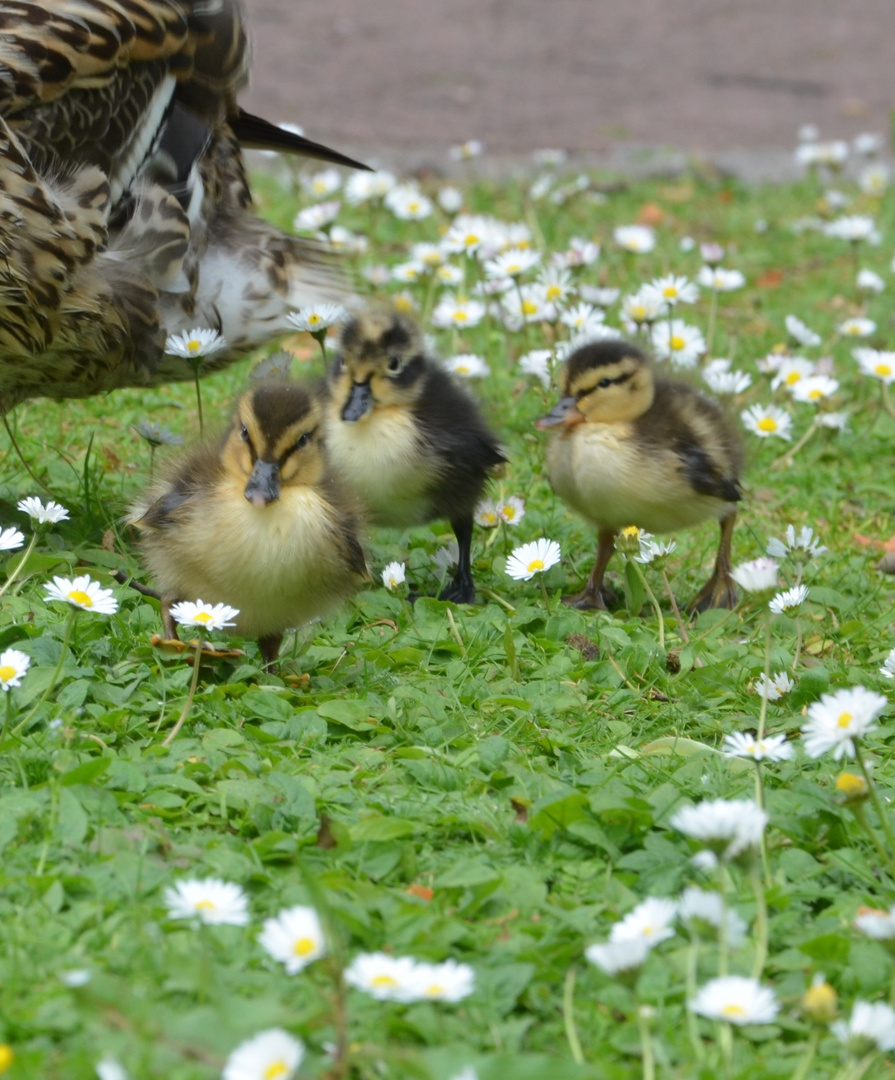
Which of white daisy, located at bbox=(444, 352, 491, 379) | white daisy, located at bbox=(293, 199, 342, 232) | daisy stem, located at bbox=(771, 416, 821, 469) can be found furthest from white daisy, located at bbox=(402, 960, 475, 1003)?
white daisy, located at bbox=(293, 199, 342, 232)

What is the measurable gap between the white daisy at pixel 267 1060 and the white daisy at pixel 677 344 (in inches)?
148

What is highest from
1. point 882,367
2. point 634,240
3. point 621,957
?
point 621,957

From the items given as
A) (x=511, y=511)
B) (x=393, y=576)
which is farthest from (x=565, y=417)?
(x=393, y=576)

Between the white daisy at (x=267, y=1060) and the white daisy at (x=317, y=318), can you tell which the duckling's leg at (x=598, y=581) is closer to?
the white daisy at (x=317, y=318)

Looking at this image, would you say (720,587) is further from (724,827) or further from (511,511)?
(724,827)

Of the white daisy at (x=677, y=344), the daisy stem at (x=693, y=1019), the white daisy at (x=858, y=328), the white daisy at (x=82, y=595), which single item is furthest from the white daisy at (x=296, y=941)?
the white daisy at (x=858, y=328)

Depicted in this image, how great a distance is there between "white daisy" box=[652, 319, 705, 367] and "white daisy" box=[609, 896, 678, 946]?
3.18 meters

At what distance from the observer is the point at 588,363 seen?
4.21 meters

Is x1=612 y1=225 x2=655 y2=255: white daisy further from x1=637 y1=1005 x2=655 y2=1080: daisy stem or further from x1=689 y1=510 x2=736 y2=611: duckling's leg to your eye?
x1=637 y1=1005 x2=655 y2=1080: daisy stem

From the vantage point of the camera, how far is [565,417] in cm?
424

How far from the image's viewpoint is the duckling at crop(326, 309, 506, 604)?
13.4ft

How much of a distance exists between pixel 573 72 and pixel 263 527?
911cm

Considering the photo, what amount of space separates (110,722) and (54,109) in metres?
1.75

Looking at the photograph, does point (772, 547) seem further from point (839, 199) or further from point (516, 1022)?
point (839, 199)
